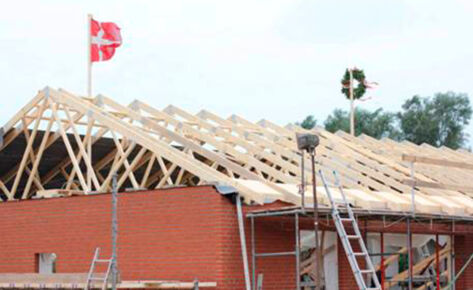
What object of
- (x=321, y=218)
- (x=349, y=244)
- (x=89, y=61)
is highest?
(x=89, y=61)

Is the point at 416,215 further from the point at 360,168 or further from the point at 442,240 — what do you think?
the point at 442,240

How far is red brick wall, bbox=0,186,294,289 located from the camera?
17312 mm

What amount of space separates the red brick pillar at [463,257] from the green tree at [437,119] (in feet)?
136

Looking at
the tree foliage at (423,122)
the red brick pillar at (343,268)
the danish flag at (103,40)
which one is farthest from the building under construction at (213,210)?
the tree foliage at (423,122)

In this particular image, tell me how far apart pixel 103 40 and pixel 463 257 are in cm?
1119

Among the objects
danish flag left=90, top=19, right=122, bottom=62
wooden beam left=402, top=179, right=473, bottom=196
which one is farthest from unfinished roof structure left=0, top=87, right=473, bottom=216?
danish flag left=90, top=19, right=122, bottom=62

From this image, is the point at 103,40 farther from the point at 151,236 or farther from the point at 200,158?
the point at 151,236

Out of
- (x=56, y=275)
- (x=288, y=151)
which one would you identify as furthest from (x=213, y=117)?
(x=56, y=275)

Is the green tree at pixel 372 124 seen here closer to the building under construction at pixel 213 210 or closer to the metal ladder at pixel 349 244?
the building under construction at pixel 213 210

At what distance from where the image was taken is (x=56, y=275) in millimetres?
18438

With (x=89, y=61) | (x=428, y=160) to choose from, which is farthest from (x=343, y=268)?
(x=89, y=61)

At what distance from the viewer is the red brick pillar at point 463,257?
22922 millimetres

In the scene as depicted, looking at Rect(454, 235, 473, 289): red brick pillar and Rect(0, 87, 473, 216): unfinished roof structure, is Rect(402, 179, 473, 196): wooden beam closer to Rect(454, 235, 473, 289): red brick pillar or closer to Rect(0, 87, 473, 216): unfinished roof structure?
Rect(0, 87, 473, 216): unfinished roof structure

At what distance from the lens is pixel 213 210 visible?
56.7 ft
